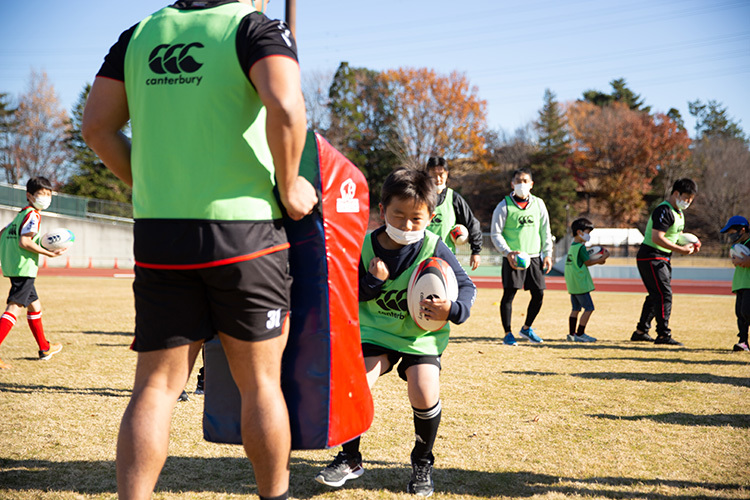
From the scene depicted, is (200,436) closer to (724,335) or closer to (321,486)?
(321,486)

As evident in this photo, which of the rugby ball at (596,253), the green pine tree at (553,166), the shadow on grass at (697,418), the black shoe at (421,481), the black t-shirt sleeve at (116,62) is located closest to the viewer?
the black t-shirt sleeve at (116,62)

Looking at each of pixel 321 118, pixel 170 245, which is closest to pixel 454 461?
pixel 170 245

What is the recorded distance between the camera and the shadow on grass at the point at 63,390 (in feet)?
16.2

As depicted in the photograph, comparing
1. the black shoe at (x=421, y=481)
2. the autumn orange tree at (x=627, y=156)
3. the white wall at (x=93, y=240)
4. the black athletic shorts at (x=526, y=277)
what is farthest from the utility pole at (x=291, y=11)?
the autumn orange tree at (x=627, y=156)

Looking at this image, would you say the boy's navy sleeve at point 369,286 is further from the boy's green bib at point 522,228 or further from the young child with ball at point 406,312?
the boy's green bib at point 522,228

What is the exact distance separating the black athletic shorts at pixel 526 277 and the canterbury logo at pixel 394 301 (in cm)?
510

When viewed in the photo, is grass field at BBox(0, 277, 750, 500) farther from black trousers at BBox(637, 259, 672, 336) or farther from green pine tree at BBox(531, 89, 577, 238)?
green pine tree at BBox(531, 89, 577, 238)

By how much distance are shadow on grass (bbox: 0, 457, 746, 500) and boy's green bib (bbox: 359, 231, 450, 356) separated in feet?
2.34

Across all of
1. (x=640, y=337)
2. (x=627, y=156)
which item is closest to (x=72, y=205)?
(x=640, y=337)

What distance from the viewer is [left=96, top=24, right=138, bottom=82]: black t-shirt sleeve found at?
2.19m

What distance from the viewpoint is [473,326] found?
9.82 metres

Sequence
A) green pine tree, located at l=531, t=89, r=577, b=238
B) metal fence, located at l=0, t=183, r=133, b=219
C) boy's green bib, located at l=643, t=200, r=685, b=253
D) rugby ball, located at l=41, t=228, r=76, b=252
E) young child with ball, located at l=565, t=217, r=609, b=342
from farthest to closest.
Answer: green pine tree, located at l=531, t=89, r=577, b=238 < metal fence, located at l=0, t=183, r=133, b=219 < young child with ball, located at l=565, t=217, r=609, b=342 < boy's green bib, located at l=643, t=200, r=685, b=253 < rugby ball, located at l=41, t=228, r=76, b=252

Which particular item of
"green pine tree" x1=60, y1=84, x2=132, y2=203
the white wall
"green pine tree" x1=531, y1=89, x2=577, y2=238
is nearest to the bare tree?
"green pine tree" x1=60, y1=84, x2=132, y2=203

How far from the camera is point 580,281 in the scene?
28.1 ft
